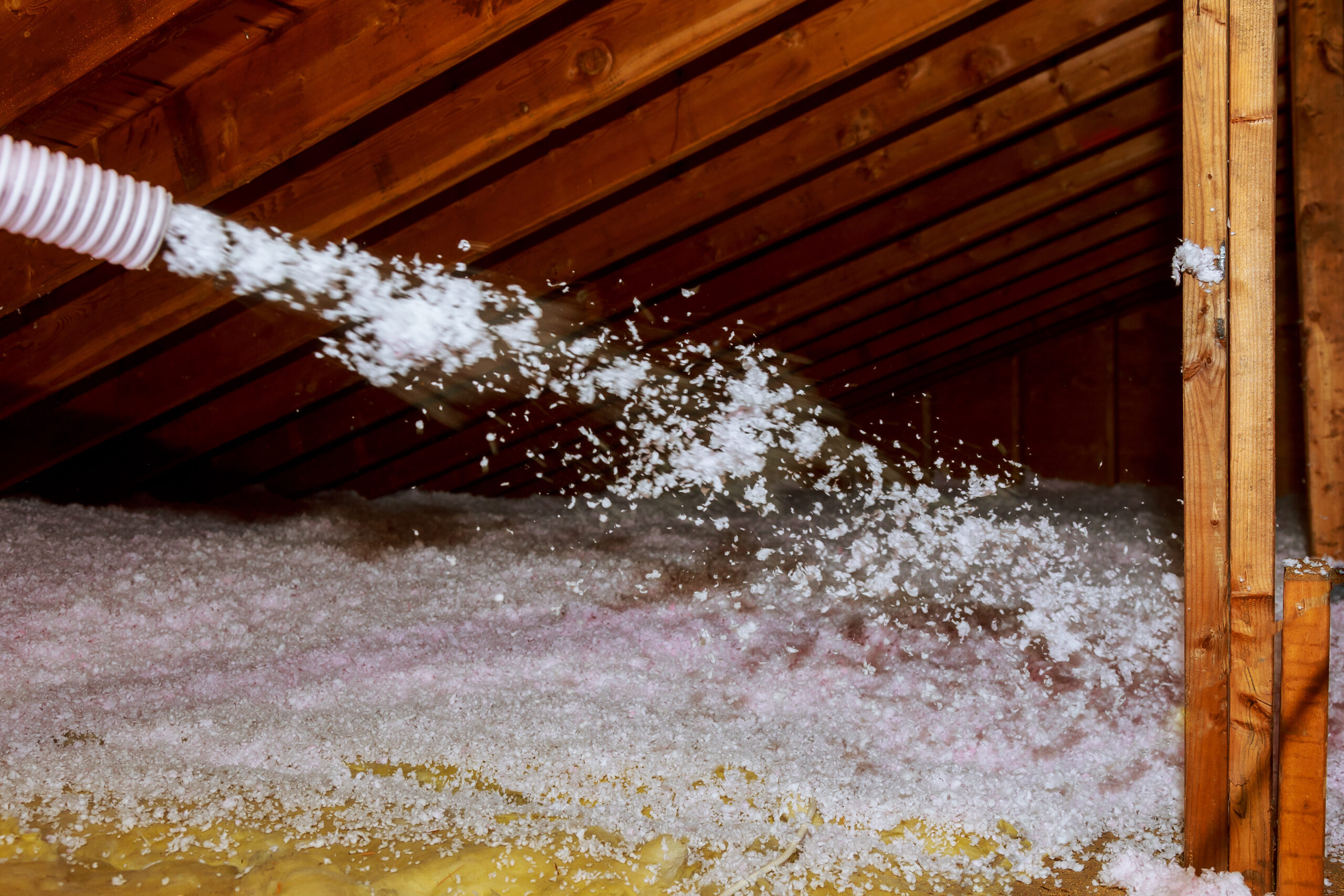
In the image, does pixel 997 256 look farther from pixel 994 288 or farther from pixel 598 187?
pixel 598 187

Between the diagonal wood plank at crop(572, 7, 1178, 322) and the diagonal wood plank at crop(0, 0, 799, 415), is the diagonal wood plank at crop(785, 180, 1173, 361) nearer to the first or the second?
the diagonal wood plank at crop(572, 7, 1178, 322)

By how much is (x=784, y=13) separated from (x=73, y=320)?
1779 millimetres

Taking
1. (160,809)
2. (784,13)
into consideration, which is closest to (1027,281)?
(784,13)

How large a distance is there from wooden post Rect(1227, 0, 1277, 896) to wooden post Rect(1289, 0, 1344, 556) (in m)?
1.61

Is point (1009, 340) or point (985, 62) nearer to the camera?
point (985, 62)

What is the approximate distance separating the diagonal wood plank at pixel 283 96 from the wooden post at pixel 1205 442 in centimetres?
98

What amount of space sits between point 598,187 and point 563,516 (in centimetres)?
186

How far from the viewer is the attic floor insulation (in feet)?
4.54

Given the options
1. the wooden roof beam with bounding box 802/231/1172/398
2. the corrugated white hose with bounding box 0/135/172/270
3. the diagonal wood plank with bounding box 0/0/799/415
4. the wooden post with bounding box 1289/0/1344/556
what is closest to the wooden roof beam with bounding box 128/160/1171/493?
the wooden roof beam with bounding box 802/231/1172/398

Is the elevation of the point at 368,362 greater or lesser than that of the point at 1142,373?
lesser

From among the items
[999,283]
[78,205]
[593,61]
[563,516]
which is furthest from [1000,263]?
[78,205]

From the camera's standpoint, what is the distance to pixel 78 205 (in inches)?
39.3

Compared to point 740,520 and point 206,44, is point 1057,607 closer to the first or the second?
point 740,520

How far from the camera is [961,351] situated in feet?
16.0
